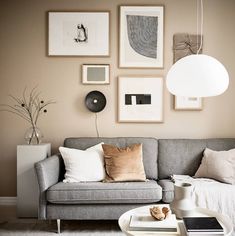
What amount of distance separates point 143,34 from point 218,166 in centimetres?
181

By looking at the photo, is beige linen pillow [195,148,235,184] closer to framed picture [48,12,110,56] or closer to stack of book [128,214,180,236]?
stack of book [128,214,180,236]

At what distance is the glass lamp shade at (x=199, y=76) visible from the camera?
2225 millimetres

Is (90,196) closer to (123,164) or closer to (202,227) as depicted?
(123,164)

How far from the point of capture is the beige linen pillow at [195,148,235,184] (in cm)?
323

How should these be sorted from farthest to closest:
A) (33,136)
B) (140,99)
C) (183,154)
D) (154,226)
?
(140,99) < (33,136) < (183,154) < (154,226)

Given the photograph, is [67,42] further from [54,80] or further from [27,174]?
[27,174]

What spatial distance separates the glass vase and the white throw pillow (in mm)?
493

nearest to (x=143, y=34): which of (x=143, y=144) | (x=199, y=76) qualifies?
(x=143, y=144)

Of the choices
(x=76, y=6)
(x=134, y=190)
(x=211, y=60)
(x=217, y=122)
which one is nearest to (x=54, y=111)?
(x=76, y=6)

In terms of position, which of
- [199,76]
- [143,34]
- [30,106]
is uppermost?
[143,34]

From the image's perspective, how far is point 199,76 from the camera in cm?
223

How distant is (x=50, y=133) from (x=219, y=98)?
2.14 meters

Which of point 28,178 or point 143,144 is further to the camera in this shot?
point 143,144

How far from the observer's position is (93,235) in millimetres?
3014
